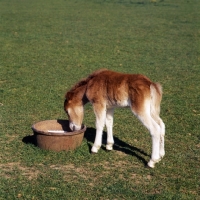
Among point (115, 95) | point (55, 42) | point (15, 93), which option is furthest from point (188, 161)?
point (55, 42)

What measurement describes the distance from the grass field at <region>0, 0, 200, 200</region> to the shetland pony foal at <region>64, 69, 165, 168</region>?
409 mm

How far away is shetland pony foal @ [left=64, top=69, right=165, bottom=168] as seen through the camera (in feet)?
22.6

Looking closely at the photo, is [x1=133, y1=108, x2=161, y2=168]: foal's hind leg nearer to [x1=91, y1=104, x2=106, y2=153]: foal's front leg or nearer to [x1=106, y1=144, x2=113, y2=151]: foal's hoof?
[x1=91, y1=104, x2=106, y2=153]: foal's front leg

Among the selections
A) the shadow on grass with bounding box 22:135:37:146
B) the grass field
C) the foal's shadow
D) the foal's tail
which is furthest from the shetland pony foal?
the shadow on grass with bounding box 22:135:37:146

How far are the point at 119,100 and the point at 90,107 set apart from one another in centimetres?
357

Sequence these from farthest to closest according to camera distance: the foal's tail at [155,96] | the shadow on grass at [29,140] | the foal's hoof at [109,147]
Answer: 1. the shadow on grass at [29,140]
2. the foal's hoof at [109,147]
3. the foal's tail at [155,96]

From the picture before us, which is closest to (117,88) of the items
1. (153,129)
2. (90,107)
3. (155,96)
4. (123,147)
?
(155,96)

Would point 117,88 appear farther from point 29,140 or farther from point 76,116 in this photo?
point 29,140

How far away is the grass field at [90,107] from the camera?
6477 mm

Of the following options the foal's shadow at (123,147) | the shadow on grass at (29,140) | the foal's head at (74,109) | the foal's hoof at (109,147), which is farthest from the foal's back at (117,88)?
the shadow on grass at (29,140)

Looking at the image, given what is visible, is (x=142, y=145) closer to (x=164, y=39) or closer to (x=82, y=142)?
(x=82, y=142)

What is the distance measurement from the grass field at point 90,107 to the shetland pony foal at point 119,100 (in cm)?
41

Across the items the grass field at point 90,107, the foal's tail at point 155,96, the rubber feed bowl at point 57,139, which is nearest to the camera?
the grass field at point 90,107

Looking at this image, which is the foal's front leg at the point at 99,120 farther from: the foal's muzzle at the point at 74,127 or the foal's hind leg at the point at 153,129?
the foal's hind leg at the point at 153,129
